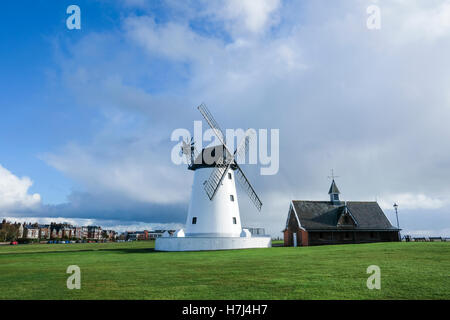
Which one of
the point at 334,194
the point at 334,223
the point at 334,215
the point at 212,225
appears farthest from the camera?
the point at 334,194

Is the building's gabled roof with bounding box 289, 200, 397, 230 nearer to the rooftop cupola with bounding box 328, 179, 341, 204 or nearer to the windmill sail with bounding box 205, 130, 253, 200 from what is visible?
A: the rooftop cupola with bounding box 328, 179, 341, 204

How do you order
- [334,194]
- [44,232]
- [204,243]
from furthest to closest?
[44,232], [334,194], [204,243]

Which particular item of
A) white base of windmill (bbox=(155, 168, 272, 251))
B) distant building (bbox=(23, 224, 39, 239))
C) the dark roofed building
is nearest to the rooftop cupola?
the dark roofed building

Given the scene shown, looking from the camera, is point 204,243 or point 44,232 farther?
point 44,232

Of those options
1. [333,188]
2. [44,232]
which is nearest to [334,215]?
[333,188]

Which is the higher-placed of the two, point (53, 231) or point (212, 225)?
point (212, 225)

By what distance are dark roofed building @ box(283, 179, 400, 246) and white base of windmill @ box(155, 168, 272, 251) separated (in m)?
6.88

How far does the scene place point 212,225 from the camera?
3444 cm

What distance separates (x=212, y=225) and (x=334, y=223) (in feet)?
60.6

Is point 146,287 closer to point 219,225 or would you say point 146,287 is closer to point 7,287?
point 7,287

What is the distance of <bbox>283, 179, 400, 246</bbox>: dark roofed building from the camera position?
39.9 meters

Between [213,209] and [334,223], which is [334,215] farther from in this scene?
[213,209]

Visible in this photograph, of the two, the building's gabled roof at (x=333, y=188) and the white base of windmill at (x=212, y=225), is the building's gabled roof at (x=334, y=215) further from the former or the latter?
the white base of windmill at (x=212, y=225)

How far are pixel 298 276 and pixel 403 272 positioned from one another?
4.36 metres
